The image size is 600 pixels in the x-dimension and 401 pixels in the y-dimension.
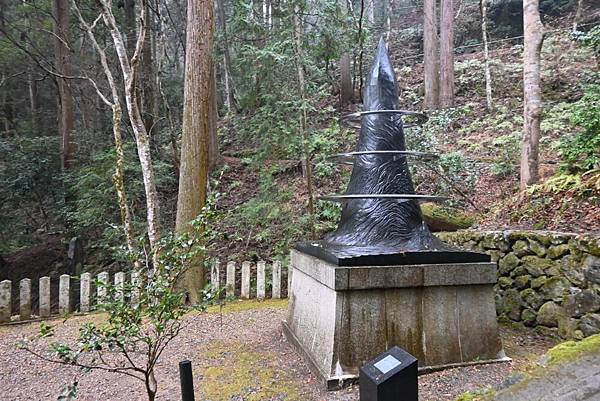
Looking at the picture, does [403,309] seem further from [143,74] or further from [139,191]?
[143,74]

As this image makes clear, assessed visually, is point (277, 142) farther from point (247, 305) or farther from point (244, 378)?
point (244, 378)

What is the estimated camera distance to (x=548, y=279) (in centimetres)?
444

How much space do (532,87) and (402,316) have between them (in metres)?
4.70

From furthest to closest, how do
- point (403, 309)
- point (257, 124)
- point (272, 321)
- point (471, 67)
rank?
1. point (471, 67)
2. point (257, 124)
3. point (272, 321)
4. point (403, 309)

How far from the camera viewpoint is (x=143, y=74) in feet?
37.3

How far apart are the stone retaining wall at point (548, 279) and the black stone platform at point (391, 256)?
3.15 ft

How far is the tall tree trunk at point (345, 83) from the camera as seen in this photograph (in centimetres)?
1496

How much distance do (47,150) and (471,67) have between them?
14.6 meters

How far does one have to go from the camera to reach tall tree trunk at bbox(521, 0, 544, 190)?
20.8 ft

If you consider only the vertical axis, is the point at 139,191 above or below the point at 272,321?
above

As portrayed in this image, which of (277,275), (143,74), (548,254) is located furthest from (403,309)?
(143,74)

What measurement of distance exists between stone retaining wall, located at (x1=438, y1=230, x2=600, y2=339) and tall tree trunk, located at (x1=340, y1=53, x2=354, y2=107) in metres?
10.5

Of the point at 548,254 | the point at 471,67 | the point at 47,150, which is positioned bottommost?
the point at 548,254

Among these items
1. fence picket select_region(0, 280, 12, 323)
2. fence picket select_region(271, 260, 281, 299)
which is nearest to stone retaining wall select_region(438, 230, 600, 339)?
fence picket select_region(271, 260, 281, 299)
